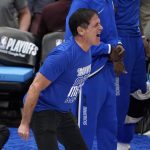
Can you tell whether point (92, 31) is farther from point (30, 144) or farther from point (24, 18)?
point (24, 18)

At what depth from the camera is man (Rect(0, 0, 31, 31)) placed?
523cm

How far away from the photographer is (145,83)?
4.55 m

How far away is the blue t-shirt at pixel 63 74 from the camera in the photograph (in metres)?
3.13

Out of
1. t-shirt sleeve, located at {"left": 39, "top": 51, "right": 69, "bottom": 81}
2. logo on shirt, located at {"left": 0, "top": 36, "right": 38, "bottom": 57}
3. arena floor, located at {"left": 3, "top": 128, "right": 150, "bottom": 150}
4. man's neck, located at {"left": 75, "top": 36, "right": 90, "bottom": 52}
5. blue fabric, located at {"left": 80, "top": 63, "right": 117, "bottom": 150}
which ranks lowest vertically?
arena floor, located at {"left": 3, "top": 128, "right": 150, "bottom": 150}

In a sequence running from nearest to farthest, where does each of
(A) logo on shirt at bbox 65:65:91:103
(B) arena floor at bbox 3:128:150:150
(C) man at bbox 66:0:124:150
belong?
1. (A) logo on shirt at bbox 65:65:91:103
2. (C) man at bbox 66:0:124:150
3. (B) arena floor at bbox 3:128:150:150

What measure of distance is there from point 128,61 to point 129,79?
0.15 m

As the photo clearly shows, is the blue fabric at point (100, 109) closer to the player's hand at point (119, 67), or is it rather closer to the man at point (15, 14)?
the player's hand at point (119, 67)

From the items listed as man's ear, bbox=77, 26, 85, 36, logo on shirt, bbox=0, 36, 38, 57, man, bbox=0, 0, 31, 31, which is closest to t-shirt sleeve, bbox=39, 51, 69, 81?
man's ear, bbox=77, 26, 85, 36

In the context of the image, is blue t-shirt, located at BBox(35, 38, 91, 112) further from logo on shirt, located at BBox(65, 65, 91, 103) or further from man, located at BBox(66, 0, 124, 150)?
man, located at BBox(66, 0, 124, 150)

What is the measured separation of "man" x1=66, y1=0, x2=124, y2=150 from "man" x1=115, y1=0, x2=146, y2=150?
29cm

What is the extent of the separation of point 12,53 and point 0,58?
0.39 ft

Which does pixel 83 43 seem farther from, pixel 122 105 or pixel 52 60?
pixel 122 105

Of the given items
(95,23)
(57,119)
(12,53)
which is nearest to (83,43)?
(95,23)

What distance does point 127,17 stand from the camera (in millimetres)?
4168
